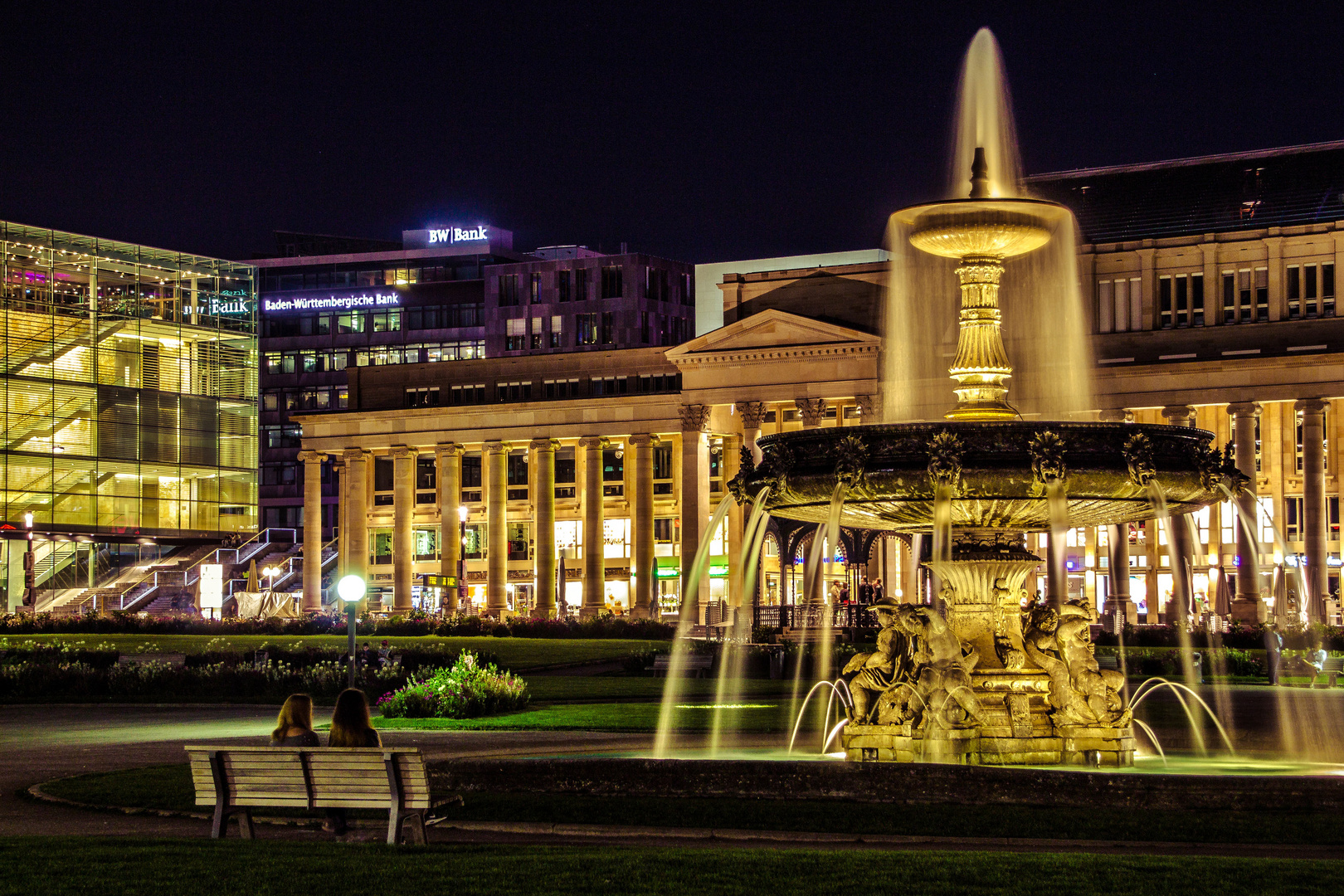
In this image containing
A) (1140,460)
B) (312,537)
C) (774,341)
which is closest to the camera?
(1140,460)

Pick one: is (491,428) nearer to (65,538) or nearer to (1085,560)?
(65,538)

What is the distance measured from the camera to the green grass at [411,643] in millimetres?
57531

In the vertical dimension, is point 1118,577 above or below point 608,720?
above

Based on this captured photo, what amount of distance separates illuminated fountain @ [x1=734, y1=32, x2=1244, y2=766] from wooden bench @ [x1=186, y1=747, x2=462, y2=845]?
256 inches

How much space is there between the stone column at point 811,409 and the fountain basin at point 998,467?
215 ft

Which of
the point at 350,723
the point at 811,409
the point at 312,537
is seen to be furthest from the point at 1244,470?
the point at 350,723

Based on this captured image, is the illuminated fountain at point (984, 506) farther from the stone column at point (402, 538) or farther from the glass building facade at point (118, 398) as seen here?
the stone column at point (402, 538)

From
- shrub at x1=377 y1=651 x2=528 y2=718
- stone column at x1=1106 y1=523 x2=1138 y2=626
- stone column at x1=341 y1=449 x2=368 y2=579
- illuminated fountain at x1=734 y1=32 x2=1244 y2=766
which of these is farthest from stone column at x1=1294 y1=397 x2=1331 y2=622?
illuminated fountain at x1=734 y1=32 x2=1244 y2=766

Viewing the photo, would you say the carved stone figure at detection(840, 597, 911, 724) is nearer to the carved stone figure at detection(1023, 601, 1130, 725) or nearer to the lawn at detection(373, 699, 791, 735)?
the carved stone figure at detection(1023, 601, 1130, 725)

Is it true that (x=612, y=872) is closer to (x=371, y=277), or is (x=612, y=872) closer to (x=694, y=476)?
(x=694, y=476)

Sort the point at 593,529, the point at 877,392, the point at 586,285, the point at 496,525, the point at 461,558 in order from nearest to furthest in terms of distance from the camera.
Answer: the point at 461,558
the point at 877,392
the point at 593,529
the point at 496,525
the point at 586,285

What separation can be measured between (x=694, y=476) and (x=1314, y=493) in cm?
2983

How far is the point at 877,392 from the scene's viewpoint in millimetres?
85625

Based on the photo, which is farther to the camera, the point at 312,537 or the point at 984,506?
the point at 312,537
